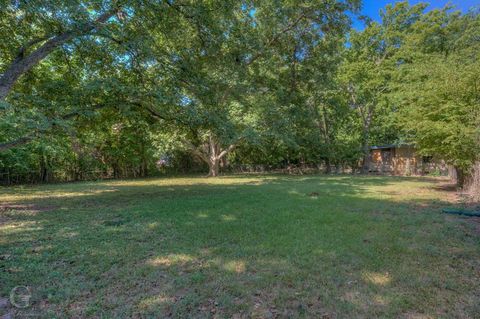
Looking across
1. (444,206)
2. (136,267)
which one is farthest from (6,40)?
(444,206)

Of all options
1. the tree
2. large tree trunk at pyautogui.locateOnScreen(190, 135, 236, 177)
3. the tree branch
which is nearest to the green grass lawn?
the tree branch

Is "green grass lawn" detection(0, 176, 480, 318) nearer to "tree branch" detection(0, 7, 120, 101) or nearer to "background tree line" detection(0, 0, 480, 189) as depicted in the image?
"background tree line" detection(0, 0, 480, 189)

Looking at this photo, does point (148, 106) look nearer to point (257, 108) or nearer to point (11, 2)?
point (11, 2)

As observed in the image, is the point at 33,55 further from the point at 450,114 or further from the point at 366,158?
the point at 366,158

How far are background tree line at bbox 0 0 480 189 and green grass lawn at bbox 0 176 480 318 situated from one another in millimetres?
2409

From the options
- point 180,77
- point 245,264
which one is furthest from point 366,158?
point 245,264

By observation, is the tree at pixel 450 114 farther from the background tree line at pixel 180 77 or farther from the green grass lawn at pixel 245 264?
the green grass lawn at pixel 245 264

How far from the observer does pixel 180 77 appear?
747 centimetres

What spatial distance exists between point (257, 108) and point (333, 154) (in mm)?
10633

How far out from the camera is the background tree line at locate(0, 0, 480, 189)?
246 inches

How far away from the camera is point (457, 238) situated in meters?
4.24

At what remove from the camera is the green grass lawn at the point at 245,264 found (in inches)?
94.4

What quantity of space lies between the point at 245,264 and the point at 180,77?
19.1 feet

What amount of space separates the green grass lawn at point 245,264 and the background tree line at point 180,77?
7.90 ft
